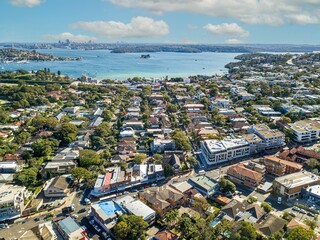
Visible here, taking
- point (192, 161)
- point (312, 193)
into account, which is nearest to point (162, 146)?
point (192, 161)

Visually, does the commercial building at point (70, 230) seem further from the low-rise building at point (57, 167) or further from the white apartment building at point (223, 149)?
the white apartment building at point (223, 149)

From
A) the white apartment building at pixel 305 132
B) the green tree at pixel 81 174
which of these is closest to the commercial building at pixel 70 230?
the green tree at pixel 81 174

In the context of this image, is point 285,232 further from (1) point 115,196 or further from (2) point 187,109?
(2) point 187,109

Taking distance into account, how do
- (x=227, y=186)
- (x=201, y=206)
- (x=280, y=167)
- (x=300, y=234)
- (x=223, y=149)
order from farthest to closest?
1. (x=223, y=149)
2. (x=280, y=167)
3. (x=227, y=186)
4. (x=201, y=206)
5. (x=300, y=234)

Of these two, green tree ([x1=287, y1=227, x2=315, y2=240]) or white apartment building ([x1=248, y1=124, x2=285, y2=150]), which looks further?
white apartment building ([x1=248, y1=124, x2=285, y2=150])

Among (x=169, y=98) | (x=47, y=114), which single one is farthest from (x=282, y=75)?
(x=47, y=114)

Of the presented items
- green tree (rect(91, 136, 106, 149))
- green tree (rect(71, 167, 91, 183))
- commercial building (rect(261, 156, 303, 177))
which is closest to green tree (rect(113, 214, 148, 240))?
green tree (rect(71, 167, 91, 183))

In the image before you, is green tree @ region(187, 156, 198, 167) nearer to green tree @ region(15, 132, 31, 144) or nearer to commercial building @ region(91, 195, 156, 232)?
commercial building @ region(91, 195, 156, 232)

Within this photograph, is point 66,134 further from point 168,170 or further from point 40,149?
point 168,170
